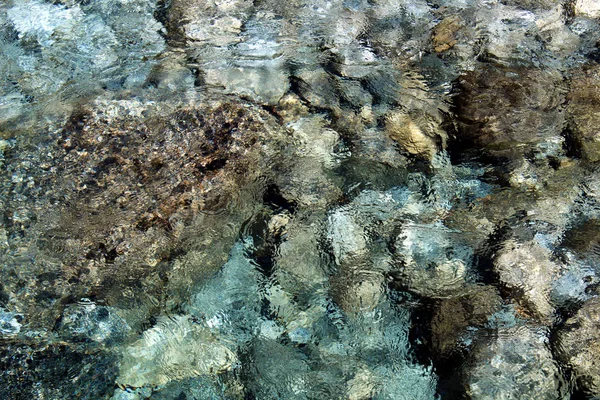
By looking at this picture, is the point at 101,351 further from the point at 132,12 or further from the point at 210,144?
the point at 132,12

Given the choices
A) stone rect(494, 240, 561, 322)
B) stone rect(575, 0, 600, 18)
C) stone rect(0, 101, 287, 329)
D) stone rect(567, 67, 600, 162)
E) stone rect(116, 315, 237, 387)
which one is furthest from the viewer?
stone rect(575, 0, 600, 18)

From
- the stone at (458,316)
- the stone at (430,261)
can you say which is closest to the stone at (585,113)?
the stone at (430,261)

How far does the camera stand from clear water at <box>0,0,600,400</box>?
1991 millimetres

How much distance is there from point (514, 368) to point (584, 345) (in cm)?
27

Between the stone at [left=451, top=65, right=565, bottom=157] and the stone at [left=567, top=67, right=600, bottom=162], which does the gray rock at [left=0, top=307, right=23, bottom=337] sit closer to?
the stone at [left=451, top=65, right=565, bottom=157]

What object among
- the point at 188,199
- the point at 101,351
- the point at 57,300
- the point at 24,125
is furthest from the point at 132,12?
the point at 101,351

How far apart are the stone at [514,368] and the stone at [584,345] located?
57 mm

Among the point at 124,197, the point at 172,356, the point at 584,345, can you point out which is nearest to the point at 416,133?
the point at 584,345

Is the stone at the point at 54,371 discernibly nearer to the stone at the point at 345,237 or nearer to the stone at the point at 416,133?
the stone at the point at 345,237

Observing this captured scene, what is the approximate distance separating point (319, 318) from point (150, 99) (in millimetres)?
1488

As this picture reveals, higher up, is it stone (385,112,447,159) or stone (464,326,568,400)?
stone (385,112,447,159)

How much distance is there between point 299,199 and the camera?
8.16ft

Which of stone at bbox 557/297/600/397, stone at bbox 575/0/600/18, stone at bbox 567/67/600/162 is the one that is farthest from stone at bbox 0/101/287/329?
stone at bbox 575/0/600/18

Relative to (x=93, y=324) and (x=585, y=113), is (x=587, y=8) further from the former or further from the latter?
(x=93, y=324)
